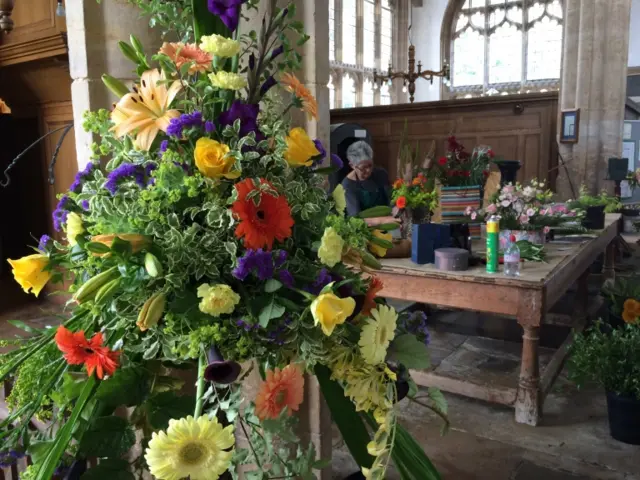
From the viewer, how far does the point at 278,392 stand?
2.22 ft

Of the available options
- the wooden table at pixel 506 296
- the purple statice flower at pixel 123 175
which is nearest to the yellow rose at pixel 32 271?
the purple statice flower at pixel 123 175

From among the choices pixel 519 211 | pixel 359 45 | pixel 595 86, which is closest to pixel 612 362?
pixel 519 211

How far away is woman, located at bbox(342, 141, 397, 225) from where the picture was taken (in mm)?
3275

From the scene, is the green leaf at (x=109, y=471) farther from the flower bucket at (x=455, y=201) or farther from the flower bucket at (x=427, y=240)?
the flower bucket at (x=455, y=201)

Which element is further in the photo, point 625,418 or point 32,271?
point 625,418

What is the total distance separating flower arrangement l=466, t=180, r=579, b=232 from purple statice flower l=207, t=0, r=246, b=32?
230 centimetres

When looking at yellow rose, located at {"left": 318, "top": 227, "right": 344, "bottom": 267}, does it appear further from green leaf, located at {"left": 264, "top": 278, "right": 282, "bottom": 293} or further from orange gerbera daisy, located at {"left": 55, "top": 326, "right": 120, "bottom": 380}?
orange gerbera daisy, located at {"left": 55, "top": 326, "right": 120, "bottom": 380}

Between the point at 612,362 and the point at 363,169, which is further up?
the point at 363,169

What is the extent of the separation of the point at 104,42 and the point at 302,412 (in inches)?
35.6

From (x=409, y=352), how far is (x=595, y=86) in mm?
6378

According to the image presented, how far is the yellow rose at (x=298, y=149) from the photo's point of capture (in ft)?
2.35

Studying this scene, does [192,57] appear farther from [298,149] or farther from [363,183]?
[363,183]

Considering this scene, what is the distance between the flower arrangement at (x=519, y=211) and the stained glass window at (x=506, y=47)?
40.5 feet

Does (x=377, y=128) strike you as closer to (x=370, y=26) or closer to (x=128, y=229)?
(x=128, y=229)
